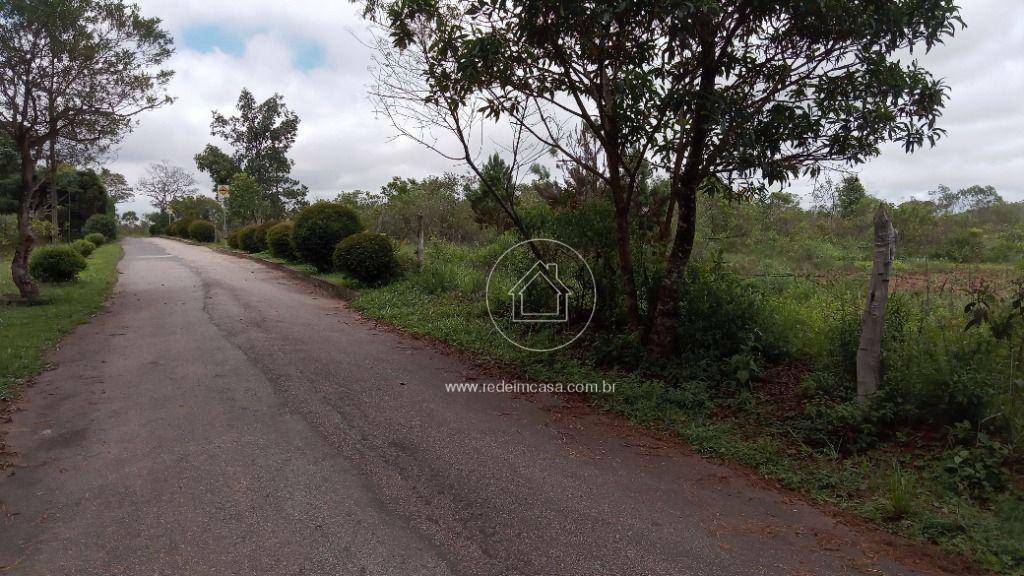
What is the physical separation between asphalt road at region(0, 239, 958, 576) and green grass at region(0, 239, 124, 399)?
0.51 m

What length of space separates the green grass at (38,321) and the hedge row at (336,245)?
4.30 m

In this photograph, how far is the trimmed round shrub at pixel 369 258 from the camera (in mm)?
12453

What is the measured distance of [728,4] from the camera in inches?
207

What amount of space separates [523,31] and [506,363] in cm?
367

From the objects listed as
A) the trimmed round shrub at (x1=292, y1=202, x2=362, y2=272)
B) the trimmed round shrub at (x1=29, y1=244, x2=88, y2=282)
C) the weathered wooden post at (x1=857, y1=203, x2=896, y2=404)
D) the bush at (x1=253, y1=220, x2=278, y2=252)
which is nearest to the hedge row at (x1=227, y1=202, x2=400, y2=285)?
the trimmed round shrub at (x1=292, y1=202, x2=362, y2=272)

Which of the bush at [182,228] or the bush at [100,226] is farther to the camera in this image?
the bush at [182,228]

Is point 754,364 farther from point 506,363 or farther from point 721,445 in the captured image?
point 506,363

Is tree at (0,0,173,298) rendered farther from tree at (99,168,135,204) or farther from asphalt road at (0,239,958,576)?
tree at (99,168,135,204)

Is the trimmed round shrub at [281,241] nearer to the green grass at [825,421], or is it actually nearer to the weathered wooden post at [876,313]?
the green grass at [825,421]

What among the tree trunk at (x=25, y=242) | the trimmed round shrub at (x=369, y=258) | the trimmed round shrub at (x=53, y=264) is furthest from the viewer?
the trimmed round shrub at (x=53, y=264)

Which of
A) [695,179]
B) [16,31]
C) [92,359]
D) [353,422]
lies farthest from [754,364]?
[16,31]

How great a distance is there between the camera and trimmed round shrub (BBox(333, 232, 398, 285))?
1245 cm

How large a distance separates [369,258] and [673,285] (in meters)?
7.62

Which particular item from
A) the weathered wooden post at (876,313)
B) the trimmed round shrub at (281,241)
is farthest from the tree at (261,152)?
the weathered wooden post at (876,313)
